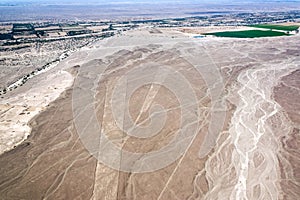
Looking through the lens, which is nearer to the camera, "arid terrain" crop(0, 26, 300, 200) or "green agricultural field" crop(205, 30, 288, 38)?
"arid terrain" crop(0, 26, 300, 200)

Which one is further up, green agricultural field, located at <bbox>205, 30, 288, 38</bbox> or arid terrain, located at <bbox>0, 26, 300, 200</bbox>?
green agricultural field, located at <bbox>205, 30, 288, 38</bbox>

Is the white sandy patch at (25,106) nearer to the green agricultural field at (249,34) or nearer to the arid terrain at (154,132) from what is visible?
the arid terrain at (154,132)

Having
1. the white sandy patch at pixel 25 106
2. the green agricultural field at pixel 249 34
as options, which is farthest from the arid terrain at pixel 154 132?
the green agricultural field at pixel 249 34

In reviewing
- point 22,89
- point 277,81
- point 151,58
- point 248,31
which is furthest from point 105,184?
point 248,31

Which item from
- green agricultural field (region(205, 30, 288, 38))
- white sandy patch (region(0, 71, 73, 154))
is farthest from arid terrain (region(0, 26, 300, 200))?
green agricultural field (region(205, 30, 288, 38))

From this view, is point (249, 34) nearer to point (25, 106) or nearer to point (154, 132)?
point (154, 132)

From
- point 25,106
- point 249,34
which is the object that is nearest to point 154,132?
point 25,106

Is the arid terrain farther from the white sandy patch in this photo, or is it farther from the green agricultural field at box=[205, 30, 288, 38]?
the green agricultural field at box=[205, 30, 288, 38]
